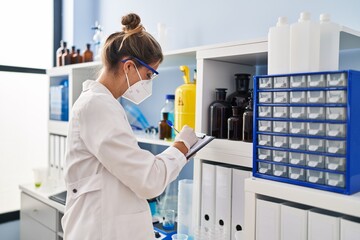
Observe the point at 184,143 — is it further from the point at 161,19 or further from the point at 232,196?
the point at 161,19

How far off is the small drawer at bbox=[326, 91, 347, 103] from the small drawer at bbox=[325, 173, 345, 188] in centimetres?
19

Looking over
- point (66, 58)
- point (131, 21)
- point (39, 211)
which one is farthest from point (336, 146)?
point (66, 58)

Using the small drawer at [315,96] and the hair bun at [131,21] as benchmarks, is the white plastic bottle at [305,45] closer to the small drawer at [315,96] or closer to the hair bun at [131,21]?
the small drawer at [315,96]

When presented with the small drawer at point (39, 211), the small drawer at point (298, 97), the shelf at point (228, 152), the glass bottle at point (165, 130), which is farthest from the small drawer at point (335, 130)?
the small drawer at point (39, 211)

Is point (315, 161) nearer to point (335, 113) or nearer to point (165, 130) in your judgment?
point (335, 113)

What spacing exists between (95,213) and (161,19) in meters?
1.43

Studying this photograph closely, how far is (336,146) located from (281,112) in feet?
0.61

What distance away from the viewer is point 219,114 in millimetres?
1416

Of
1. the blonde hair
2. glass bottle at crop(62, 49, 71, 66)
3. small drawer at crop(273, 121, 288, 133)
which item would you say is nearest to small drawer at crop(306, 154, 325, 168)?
small drawer at crop(273, 121, 288, 133)

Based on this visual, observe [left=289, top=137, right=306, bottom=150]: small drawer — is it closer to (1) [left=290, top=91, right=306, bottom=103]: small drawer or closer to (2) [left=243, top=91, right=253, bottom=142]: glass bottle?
(1) [left=290, top=91, right=306, bottom=103]: small drawer

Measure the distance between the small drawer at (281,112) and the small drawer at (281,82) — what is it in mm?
66

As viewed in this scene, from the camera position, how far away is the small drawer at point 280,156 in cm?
100

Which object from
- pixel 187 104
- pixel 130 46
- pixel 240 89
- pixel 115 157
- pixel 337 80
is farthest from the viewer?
pixel 187 104

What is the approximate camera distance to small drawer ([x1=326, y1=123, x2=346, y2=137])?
2.84ft
